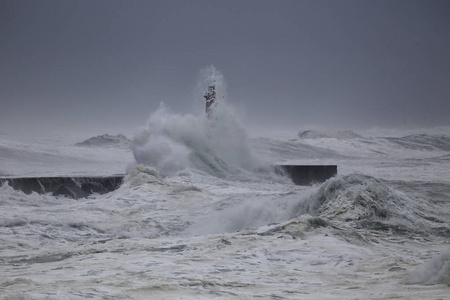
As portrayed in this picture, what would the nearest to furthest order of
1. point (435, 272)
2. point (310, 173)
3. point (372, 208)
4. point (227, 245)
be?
point (435, 272) < point (227, 245) < point (372, 208) < point (310, 173)

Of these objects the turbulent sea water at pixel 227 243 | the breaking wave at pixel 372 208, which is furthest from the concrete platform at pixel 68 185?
the breaking wave at pixel 372 208

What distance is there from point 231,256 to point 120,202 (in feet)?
16.0

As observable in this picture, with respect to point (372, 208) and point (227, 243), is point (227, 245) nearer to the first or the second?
point (227, 243)

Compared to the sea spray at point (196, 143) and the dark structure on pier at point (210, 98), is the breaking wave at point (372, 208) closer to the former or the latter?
the sea spray at point (196, 143)

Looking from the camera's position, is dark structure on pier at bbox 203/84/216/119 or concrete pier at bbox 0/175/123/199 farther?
dark structure on pier at bbox 203/84/216/119

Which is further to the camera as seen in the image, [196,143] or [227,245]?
[196,143]

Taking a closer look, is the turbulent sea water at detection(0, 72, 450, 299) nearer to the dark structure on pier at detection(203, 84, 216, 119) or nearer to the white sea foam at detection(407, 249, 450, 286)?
the white sea foam at detection(407, 249, 450, 286)

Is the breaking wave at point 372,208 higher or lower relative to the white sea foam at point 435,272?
higher

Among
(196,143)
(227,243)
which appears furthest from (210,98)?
(227,243)

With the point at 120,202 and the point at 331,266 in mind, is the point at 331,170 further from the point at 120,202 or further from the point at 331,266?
the point at 331,266

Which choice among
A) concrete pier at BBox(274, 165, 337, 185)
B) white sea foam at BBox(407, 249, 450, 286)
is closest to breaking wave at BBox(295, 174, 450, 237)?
white sea foam at BBox(407, 249, 450, 286)

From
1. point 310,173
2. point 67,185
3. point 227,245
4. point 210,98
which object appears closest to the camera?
point 227,245

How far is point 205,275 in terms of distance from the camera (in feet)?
14.1

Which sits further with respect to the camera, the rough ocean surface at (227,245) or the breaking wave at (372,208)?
the breaking wave at (372,208)
